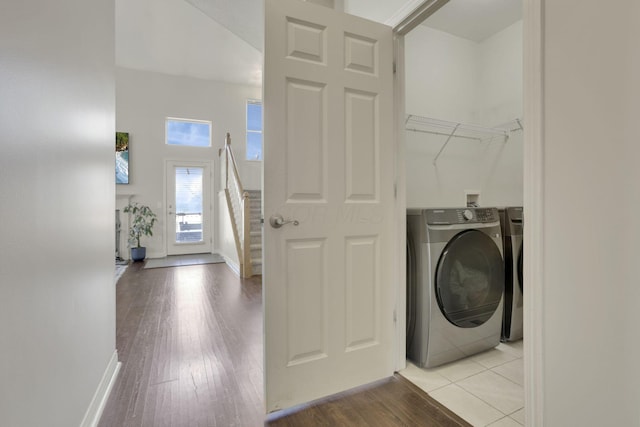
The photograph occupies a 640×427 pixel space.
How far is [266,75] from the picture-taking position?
56.9 inches

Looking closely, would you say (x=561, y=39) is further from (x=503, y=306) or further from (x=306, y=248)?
(x=503, y=306)

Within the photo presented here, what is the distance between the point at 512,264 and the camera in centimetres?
218

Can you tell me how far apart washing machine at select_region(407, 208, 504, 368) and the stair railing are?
2925mm

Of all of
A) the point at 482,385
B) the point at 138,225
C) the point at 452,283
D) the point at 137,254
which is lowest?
the point at 482,385

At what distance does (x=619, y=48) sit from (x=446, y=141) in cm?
215

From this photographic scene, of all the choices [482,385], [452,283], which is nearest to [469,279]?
[452,283]

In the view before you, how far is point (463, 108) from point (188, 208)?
5.68 m

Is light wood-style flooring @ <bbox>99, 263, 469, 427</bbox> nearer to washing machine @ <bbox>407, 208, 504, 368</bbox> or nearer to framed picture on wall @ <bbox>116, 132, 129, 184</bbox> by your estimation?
washing machine @ <bbox>407, 208, 504, 368</bbox>

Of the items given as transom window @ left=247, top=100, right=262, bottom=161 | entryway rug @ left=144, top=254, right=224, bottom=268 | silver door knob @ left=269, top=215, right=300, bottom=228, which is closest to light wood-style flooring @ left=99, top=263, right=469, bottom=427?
silver door knob @ left=269, top=215, right=300, bottom=228

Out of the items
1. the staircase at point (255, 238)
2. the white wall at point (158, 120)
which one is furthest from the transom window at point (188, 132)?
the staircase at point (255, 238)

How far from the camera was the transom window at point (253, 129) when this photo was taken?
7.10 m

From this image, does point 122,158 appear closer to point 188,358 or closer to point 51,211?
point 188,358

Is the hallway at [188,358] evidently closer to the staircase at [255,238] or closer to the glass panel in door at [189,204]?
the staircase at [255,238]

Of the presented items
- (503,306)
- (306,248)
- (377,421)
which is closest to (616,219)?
(306,248)
